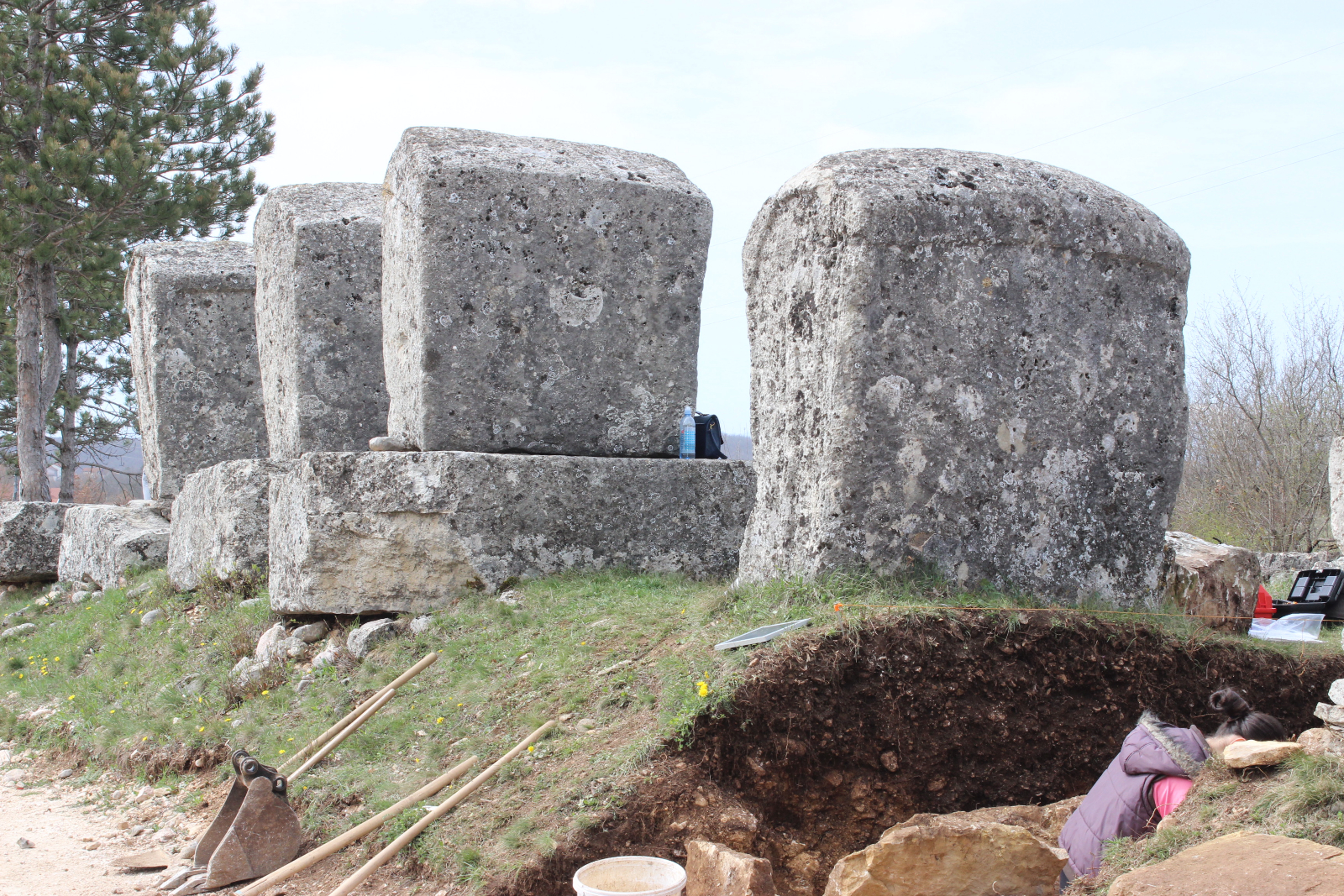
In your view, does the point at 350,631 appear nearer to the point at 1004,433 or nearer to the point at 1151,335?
the point at 1004,433

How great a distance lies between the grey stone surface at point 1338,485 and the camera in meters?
7.67

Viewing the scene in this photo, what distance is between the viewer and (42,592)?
9789 millimetres

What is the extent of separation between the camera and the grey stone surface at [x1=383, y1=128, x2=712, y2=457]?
5.35 m

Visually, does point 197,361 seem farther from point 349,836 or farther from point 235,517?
point 349,836

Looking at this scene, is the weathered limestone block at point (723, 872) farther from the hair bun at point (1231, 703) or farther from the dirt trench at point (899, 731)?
the hair bun at point (1231, 703)

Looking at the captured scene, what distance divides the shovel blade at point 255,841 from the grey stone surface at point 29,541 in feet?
→ 24.4

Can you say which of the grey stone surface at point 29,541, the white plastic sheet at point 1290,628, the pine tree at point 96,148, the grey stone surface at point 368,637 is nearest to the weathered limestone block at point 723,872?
the grey stone surface at point 368,637

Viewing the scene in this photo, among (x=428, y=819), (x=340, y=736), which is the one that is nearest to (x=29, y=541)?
(x=340, y=736)

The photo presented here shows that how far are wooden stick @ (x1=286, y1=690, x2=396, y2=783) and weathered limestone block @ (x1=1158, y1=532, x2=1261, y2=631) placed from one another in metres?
3.18

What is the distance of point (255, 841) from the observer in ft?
11.9

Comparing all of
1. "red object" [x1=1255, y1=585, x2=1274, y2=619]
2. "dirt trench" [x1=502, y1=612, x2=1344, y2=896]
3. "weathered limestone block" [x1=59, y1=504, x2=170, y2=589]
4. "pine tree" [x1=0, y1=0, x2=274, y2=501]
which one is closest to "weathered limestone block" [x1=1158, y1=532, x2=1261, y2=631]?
"red object" [x1=1255, y1=585, x2=1274, y2=619]

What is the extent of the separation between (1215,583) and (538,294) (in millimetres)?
3368

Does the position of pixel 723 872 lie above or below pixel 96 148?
below

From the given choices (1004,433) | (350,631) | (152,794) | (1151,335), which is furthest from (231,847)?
(1151,335)
